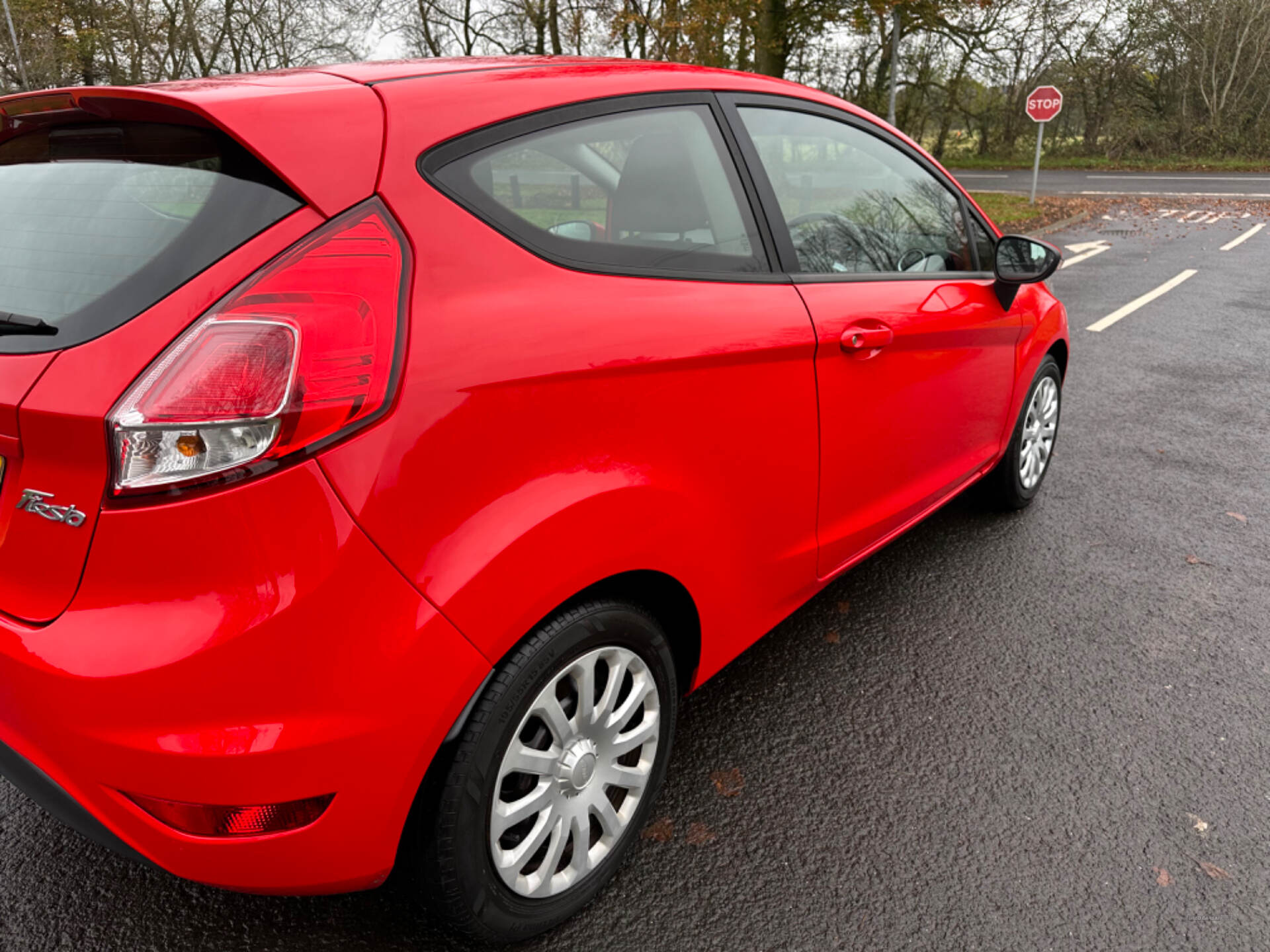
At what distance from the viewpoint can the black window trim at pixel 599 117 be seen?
4.90ft

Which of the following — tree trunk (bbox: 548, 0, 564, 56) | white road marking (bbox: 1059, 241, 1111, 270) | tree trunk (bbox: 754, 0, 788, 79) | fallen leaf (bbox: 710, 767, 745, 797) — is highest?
tree trunk (bbox: 548, 0, 564, 56)

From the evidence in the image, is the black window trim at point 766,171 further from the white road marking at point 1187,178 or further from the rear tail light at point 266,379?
the white road marking at point 1187,178

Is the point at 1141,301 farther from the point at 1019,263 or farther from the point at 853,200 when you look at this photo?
the point at 853,200

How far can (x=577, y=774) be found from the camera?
5.77 feet

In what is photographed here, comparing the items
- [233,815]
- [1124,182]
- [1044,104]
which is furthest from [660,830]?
[1124,182]

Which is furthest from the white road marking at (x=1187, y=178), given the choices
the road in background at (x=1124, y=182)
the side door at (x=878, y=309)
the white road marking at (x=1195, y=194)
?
the side door at (x=878, y=309)

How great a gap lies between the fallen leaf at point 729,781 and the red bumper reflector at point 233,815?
A: 116 cm

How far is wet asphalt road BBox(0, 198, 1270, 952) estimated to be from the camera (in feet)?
6.11

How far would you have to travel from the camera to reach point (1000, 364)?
3209 millimetres

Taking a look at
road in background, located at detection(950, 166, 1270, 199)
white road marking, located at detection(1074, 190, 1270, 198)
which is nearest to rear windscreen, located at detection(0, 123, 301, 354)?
road in background, located at detection(950, 166, 1270, 199)

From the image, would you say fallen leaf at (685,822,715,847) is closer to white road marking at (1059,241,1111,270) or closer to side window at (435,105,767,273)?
side window at (435,105,767,273)

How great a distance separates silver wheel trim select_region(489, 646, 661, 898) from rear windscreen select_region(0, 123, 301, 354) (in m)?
0.91

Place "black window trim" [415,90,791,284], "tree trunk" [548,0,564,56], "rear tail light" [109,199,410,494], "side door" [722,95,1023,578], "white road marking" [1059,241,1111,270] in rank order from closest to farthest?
"rear tail light" [109,199,410,494] < "black window trim" [415,90,791,284] < "side door" [722,95,1023,578] < "white road marking" [1059,241,1111,270] < "tree trunk" [548,0,564,56]

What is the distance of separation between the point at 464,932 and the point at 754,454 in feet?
3.71
